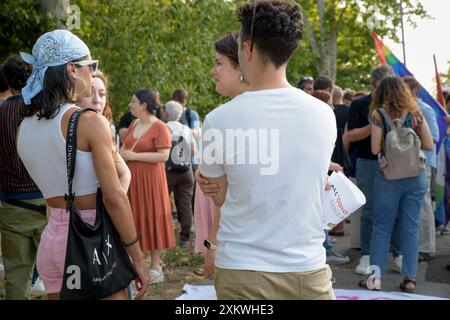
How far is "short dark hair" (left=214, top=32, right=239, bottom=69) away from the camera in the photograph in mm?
3547

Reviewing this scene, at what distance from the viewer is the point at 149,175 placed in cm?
666

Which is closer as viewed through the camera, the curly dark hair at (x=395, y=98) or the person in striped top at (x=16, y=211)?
the person in striped top at (x=16, y=211)

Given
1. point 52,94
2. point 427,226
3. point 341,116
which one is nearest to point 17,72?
point 52,94

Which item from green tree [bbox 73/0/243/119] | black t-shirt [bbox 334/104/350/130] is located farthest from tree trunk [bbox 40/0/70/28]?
black t-shirt [bbox 334/104/350/130]

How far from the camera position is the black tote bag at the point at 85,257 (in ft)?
8.69

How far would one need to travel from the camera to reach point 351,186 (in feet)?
9.16

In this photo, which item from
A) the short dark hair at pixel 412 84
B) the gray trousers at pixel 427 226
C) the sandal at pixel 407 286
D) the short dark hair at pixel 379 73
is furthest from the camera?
the gray trousers at pixel 427 226

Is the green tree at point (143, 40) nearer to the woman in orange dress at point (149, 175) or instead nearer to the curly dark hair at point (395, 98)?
the woman in orange dress at point (149, 175)

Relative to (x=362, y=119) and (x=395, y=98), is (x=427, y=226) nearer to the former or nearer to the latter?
(x=362, y=119)

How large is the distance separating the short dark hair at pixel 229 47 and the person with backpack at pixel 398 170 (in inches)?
99.5

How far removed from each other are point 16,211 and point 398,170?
3305 mm

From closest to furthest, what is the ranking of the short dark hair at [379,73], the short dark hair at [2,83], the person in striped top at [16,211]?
the person in striped top at [16,211] → the short dark hair at [2,83] → the short dark hair at [379,73]

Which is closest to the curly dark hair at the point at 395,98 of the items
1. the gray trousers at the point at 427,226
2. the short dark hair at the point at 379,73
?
the short dark hair at the point at 379,73
